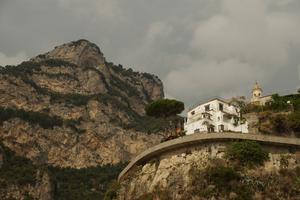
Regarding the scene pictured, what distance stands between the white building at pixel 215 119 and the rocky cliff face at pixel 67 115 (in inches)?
3238

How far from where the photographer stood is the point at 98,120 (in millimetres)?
165500

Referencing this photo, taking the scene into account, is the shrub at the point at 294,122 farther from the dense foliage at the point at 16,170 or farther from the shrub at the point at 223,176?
the dense foliage at the point at 16,170

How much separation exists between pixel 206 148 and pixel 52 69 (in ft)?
433

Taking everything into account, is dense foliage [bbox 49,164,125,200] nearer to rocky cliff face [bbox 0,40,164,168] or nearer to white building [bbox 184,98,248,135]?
rocky cliff face [bbox 0,40,164,168]

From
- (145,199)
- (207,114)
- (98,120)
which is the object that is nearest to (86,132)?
(98,120)

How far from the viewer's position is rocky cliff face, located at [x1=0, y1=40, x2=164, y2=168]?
5896 inches

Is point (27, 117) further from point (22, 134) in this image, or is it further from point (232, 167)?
point (232, 167)

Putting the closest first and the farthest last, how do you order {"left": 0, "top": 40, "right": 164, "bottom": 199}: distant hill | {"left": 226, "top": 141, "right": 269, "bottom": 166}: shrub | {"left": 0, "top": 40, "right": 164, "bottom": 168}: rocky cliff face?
1. {"left": 226, "top": 141, "right": 269, "bottom": 166}: shrub
2. {"left": 0, "top": 40, "right": 164, "bottom": 199}: distant hill
3. {"left": 0, "top": 40, "right": 164, "bottom": 168}: rocky cliff face

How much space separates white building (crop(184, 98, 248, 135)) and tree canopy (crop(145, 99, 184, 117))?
5612 millimetres

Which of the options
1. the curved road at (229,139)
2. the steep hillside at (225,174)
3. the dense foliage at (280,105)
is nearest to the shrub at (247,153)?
the steep hillside at (225,174)

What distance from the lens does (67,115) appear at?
16538 cm

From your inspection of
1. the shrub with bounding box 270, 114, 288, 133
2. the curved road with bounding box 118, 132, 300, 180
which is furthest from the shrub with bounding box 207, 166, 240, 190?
the shrub with bounding box 270, 114, 288, 133

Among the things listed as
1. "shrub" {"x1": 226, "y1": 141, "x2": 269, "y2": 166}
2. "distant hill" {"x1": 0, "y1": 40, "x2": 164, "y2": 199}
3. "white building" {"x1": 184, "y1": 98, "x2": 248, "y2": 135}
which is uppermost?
"distant hill" {"x1": 0, "y1": 40, "x2": 164, "y2": 199}

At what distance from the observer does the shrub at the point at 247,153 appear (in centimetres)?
5500
